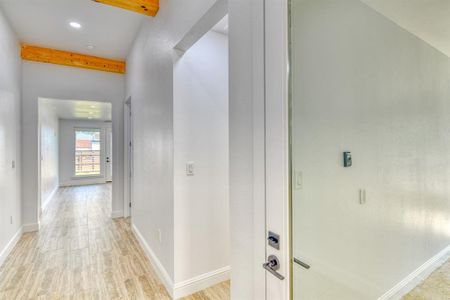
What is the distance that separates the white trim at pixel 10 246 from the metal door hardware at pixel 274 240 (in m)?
3.28

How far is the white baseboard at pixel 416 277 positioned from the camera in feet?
2.48

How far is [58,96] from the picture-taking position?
3973 mm

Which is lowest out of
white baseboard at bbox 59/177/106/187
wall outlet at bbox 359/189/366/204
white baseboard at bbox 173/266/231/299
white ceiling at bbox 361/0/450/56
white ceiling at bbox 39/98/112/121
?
white baseboard at bbox 173/266/231/299

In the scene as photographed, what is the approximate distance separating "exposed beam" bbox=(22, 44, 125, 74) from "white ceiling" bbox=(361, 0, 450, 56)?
4420mm

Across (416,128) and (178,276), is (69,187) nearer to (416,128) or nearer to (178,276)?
(178,276)

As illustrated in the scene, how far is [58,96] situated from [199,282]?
3747mm

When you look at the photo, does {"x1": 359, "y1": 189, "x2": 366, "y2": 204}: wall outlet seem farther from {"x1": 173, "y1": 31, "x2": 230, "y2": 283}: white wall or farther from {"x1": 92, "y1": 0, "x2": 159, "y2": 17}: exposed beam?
{"x1": 92, "y1": 0, "x2": 159, "y2": 17}: exposed beam

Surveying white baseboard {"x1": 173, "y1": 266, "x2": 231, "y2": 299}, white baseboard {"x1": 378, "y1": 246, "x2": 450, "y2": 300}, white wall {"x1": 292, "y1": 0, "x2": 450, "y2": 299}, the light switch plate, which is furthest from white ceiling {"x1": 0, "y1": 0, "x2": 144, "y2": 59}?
white baseboard {"x1": 378, "y1": 246, "x2": 450, "y2": 300}

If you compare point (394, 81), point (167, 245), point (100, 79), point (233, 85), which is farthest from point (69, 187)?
point (394, 81)

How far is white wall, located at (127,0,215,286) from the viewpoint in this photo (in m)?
2.07

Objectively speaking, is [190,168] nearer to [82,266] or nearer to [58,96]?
[82,266]

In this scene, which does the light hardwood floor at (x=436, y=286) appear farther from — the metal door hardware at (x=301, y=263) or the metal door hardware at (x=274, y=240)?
the metal door hardware at (x=274, y=240)

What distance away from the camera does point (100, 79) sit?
4.30 meters

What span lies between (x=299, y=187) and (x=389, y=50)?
669 millimetres
